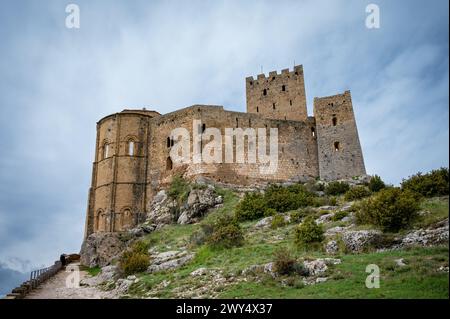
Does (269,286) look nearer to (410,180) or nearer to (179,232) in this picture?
(410,180)

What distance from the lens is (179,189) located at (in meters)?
27.2

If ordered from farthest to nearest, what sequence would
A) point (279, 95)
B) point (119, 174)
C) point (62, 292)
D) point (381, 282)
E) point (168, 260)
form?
point (279, 95), point (119, 174), point (168, 260), point (62, 292), point (381, 282)

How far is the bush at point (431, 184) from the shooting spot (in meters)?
16.9

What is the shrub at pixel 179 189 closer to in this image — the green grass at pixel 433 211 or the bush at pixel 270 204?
the bush at pixel 270 204

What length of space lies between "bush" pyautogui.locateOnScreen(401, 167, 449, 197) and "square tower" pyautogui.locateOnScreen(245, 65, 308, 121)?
17.7m

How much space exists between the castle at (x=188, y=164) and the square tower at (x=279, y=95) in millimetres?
3234

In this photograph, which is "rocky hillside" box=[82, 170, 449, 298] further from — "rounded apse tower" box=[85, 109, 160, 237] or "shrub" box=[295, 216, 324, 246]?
"rounded apse tower" box=[85, 109, 160, 237]

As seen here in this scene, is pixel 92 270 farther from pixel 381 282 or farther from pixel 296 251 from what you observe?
pixel 381 282

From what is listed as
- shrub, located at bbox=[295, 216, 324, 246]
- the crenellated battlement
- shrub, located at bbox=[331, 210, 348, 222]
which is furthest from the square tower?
shrub, located at bbox=[295, 216, 324, 246]

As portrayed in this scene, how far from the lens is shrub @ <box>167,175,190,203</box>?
26.2 m

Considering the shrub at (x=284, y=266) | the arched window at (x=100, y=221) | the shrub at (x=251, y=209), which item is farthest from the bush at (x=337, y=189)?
the arched window at (x=100, y=221)

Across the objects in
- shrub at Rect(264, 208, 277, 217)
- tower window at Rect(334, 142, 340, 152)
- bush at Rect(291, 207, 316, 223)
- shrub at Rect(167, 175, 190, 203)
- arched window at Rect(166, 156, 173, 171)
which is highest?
tower window at Rect(334, 142, 340, 152)

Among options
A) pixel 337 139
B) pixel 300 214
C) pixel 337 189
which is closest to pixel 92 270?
pixel 300 214

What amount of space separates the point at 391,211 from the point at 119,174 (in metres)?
21.0
